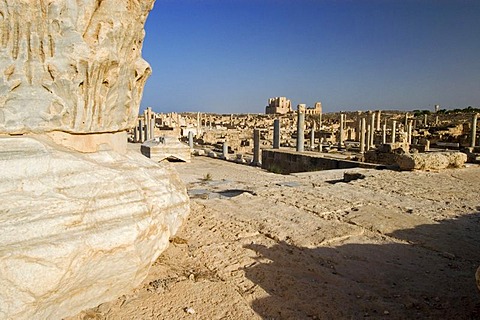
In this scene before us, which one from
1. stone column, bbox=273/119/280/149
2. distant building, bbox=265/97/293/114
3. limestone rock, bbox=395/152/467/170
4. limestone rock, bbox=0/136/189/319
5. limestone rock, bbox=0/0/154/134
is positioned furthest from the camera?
distant building, bbox=265/97/293/114

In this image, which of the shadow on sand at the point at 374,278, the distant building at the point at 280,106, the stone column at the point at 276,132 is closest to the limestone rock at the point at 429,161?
the shadow on sand at the point at 374,278

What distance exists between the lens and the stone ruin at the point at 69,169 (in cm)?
166

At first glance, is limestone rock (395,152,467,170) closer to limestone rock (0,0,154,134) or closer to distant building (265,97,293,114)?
limestone rock (0,0,154,134)

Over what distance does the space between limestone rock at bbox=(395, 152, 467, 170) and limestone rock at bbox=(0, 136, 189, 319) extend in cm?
803

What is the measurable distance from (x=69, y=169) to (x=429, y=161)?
9.03m

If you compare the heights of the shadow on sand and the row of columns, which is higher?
the row of columns

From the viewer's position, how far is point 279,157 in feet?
49.6

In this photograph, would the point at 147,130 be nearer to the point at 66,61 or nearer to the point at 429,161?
the point at 429,161

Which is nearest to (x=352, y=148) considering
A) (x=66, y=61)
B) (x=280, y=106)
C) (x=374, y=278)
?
(x=374, y=278)

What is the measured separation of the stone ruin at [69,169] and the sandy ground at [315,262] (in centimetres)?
29

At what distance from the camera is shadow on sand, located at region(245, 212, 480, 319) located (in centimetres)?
223

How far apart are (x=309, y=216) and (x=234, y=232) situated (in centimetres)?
127

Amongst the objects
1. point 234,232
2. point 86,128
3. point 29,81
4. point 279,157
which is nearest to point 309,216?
point 234,232

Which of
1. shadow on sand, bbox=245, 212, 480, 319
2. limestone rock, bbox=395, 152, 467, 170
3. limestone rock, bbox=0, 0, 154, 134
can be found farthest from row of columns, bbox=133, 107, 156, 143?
limestone rock, bbox=0, 0, 154, 134
